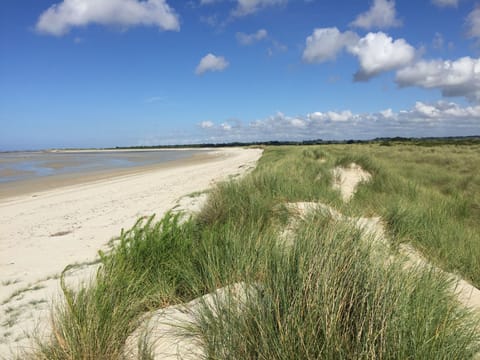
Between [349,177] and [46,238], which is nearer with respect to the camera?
[46,238]

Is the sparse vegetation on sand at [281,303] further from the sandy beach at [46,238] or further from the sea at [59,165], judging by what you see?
the sea at [59,165]

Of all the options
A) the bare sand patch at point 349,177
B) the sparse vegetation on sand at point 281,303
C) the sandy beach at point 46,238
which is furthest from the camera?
the bare sand patch at point 349,177

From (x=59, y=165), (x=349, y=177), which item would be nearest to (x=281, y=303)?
(x=349, y=177)

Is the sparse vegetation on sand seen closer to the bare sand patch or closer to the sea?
the bare sand patch

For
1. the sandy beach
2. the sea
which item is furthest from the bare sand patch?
the sea

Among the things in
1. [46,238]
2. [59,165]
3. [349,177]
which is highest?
[59,165]

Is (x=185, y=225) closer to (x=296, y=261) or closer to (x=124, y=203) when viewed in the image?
(x=296, y=261)

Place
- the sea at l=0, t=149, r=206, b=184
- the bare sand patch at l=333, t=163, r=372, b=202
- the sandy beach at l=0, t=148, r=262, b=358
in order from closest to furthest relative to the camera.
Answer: the sandy beach at l=0, t=148, r=262, b=358
the bare sand patch at l=333, t=163, r=372, b=202
the sea at l=0, t=149, r=206, b=184

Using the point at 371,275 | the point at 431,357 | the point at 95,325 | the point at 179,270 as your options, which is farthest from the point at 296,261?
the point at 95,325

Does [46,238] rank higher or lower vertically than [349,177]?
lower

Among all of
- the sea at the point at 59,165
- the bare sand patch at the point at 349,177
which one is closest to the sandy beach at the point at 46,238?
the bare sand patch at the point at 349,177

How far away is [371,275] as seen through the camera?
1.99m

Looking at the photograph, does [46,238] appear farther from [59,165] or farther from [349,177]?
[59,165]

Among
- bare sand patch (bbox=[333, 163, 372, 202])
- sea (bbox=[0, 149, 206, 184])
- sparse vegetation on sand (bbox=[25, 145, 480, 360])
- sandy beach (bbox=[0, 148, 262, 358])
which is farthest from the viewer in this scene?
sea (bbox=[0, 149, 206, 184])
